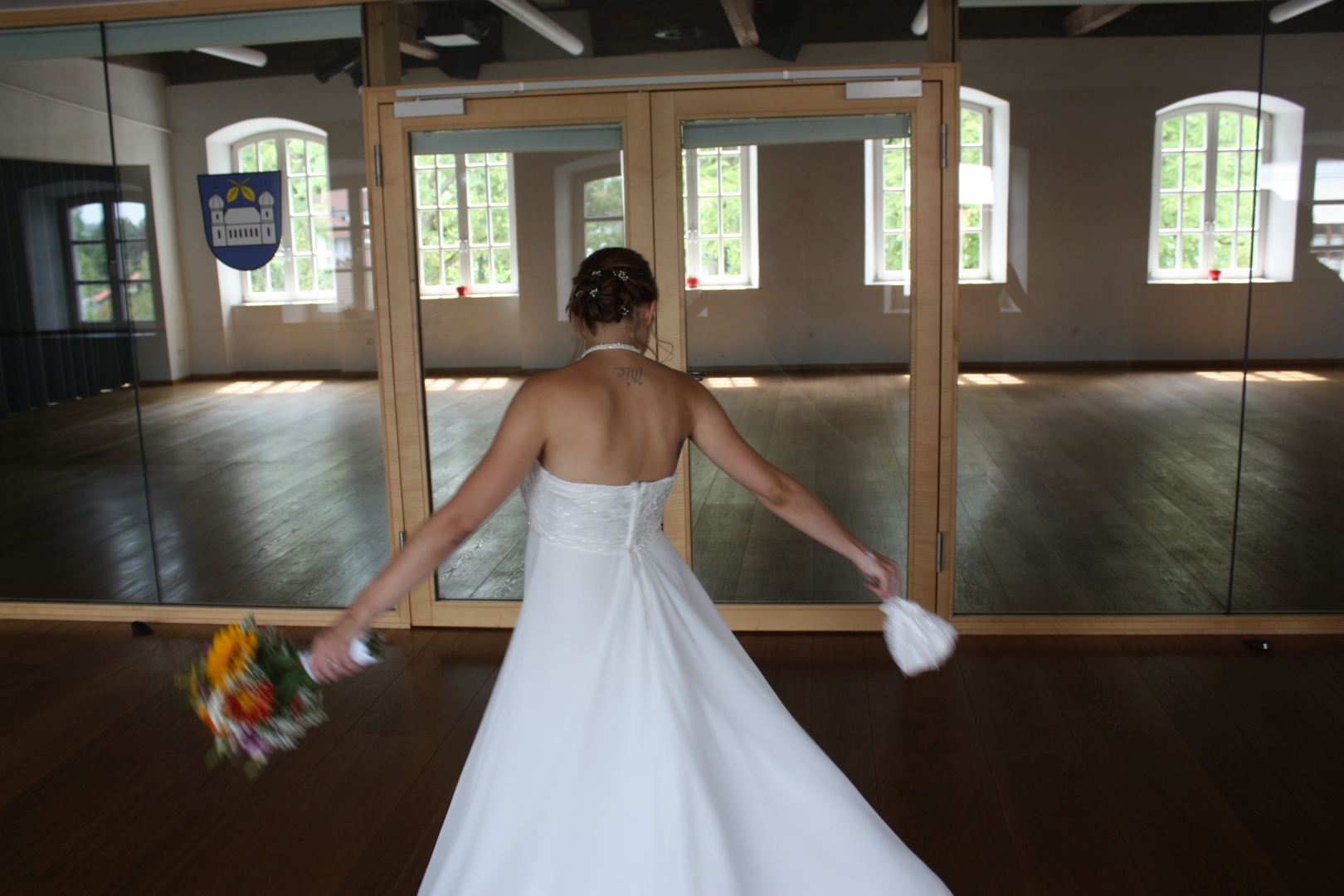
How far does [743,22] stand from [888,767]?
110 inches

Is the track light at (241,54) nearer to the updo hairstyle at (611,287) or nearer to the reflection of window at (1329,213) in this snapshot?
the updo hairstyle at (611,287)

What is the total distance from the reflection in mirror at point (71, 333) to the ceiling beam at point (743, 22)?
8.30ft

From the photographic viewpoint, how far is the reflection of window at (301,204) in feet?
14.5

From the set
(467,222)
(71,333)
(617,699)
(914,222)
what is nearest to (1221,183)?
(914,222)

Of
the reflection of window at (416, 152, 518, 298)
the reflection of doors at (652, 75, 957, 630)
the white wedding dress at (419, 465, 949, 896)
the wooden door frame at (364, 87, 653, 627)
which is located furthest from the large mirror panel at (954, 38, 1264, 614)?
the white wedding dress at (419, 465, 949, 896)

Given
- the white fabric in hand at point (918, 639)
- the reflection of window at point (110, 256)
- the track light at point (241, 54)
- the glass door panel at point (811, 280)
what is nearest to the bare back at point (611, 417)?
the white fabric in hand at point (918, 639)

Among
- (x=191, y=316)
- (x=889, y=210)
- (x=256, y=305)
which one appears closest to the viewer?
(x=889, y=210)

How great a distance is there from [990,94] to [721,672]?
9.26 feet

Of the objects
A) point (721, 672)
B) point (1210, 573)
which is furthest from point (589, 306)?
point (1210, 573)

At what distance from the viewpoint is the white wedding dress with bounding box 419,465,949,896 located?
6.79ft

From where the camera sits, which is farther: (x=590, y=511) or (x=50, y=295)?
(x=50, y=295)

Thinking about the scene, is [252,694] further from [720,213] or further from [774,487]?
[720,213]

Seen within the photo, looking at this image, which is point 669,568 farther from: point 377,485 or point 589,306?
point 377,485

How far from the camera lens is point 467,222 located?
170 inches
